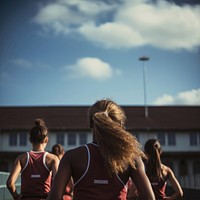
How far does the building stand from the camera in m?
44.0

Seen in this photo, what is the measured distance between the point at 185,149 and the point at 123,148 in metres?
44.2

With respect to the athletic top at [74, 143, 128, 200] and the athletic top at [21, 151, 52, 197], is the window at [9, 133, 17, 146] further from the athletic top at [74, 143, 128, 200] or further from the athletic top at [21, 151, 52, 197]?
the athletic top at [74, 143, 128, 200]

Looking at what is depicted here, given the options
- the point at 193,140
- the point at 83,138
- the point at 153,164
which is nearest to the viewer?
the point at 153,164

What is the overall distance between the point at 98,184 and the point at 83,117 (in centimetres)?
4626

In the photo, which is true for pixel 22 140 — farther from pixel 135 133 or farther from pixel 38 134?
pixel 38 134

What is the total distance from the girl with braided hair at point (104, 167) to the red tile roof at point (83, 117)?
4271cm

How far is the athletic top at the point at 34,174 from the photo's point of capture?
15.7 feet

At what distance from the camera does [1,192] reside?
1334 cm

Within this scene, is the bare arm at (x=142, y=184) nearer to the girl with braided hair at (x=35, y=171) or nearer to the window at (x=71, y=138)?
the girl with braided hair at (x=35, y=171)

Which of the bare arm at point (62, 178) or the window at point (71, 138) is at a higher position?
the window at point (71, 138)

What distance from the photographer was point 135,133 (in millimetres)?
45656

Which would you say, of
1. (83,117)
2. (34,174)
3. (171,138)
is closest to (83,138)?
(83,117)

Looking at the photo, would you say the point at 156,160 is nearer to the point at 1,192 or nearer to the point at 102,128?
the point at 102,128

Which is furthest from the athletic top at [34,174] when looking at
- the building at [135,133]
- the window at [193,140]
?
the window at [193,140]
